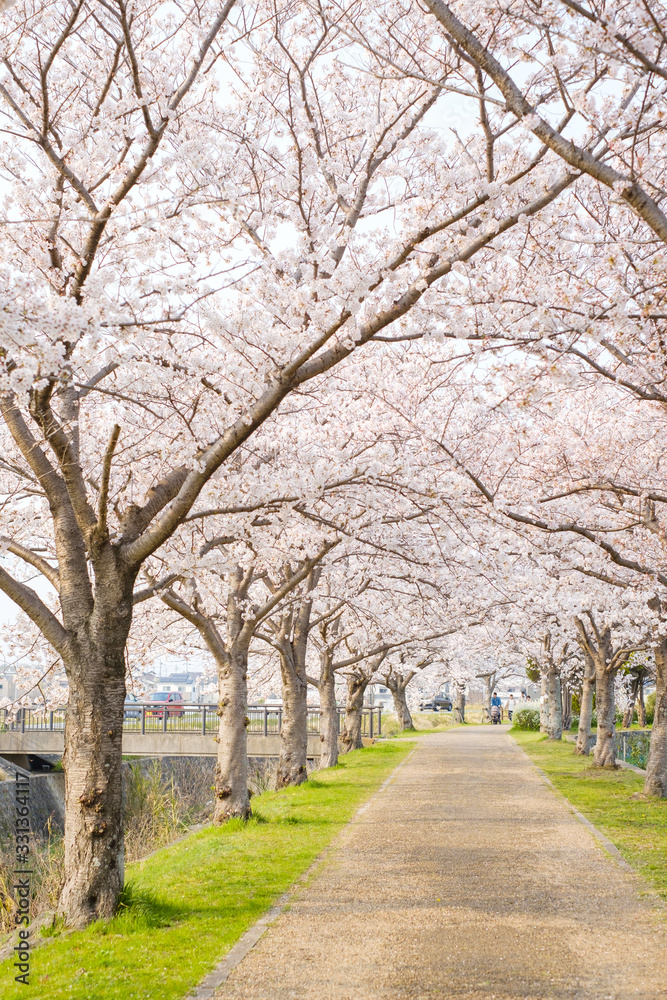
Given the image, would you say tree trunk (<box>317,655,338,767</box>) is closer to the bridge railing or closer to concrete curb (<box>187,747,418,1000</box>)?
the bridge railing

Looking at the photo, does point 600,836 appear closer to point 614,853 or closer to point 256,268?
point 614,853

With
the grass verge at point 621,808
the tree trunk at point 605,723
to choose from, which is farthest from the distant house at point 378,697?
the grass verge at point 621,808

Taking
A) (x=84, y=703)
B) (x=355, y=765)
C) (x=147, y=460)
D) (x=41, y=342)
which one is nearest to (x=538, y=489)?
(x=147, y=460)

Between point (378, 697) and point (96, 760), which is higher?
point (96, 760)

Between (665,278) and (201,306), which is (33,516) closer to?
(201,306)

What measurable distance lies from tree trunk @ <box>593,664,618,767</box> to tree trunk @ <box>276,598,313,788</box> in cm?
820

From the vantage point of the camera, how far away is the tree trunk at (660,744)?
1549 cm

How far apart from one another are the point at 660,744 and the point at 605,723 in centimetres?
609

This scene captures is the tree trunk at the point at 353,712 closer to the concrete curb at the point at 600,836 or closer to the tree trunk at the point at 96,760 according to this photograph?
the concrete curb at the point at 600,836

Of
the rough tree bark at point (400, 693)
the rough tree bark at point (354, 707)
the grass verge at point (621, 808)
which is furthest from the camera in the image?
the rough tree bark at point (400, 693)

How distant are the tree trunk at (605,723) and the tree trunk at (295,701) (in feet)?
26.9

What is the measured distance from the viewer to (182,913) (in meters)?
7.71

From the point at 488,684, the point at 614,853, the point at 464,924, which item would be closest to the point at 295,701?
the point at 614,853

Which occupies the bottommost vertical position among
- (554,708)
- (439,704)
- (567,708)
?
(439,704)
